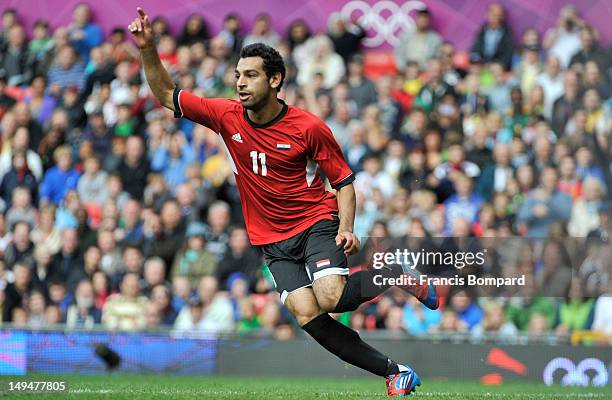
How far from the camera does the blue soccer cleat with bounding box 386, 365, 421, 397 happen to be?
8.33 metres

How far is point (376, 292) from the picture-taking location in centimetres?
852

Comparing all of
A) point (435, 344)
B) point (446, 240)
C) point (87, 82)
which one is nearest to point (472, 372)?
point (435, 344)

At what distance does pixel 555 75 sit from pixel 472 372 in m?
5.31

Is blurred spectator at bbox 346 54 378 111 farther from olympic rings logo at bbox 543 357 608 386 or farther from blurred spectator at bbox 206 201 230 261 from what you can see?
olympic rings logo at bbox 543 357 608 386

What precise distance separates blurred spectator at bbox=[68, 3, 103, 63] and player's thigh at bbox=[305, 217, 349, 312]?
32.5 ft

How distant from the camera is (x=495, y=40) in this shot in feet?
54.0

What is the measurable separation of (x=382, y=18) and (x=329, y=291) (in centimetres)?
960

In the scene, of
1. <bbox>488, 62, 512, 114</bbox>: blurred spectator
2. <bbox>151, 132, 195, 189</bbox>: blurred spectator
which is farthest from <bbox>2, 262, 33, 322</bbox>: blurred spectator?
<bbox>488, 62, 512, 114</bbox>: blurred spectator

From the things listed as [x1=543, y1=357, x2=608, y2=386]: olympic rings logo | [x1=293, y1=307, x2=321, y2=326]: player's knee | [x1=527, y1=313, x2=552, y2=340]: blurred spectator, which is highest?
[x1=293, y1=307, x2=321, y2=326]: player's knee

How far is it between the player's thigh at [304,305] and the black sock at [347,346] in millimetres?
39

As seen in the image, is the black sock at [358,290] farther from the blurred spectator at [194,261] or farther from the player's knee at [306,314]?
the blurred spectator at [194,261]

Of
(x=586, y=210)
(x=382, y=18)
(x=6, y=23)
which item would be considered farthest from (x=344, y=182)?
(x=6, y=23)

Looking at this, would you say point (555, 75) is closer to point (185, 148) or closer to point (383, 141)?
point (383, 141)

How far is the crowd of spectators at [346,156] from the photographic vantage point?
13.2 meters
